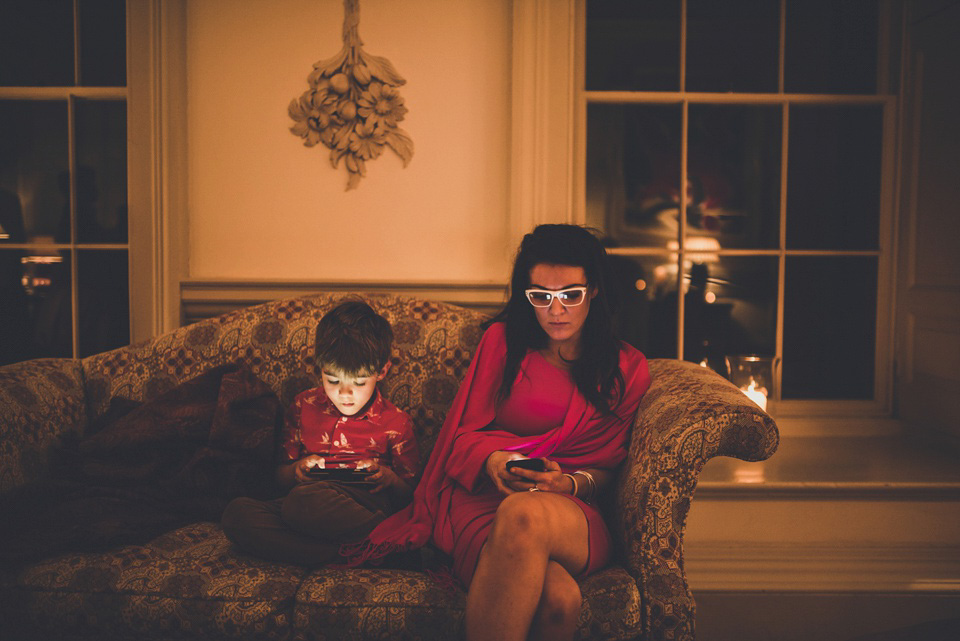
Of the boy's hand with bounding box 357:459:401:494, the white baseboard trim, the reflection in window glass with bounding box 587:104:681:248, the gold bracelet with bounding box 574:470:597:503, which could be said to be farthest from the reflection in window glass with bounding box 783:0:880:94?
the boy's hand with bounding box 357:459:401:494

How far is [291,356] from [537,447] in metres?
0.83

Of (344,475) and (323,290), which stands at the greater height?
(323,290)

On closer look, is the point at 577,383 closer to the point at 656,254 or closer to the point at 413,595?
the point at 413,595

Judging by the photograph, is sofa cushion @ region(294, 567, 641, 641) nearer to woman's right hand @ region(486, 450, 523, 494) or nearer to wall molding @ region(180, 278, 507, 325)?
woman's right hand @ region(486, 450, 523, 494)

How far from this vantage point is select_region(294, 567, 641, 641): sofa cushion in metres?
1.36

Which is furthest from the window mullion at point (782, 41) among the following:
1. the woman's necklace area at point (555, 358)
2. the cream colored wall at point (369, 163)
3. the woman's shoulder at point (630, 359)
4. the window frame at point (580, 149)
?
the woman's necklace area at point (555, 358)

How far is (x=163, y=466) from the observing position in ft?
5.94

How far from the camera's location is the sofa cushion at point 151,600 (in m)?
1.41

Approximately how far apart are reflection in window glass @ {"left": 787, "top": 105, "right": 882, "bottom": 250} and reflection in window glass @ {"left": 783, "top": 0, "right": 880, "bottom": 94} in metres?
0.10

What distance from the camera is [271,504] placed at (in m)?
1.61

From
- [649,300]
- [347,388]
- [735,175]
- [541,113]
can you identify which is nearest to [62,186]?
[347,388]

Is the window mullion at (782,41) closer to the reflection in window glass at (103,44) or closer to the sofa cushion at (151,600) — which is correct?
the sofa cushion at (151,600)

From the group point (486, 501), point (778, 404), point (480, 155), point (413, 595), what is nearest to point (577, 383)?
point (486, 501)

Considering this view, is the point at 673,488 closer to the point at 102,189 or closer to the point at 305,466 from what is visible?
the point at 305,466
